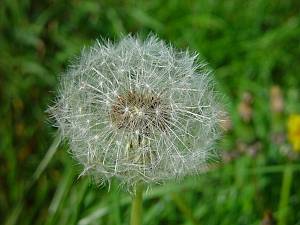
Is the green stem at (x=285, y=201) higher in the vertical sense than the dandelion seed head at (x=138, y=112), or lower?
higher

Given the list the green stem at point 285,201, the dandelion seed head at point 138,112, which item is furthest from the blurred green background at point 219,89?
the dandelion seed head at point 138,112

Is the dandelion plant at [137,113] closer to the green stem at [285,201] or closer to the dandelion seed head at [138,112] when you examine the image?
the dandelion seed head at [138,112]

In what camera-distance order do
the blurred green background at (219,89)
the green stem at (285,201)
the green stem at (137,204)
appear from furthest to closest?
the blurred green background at (219,89) → the green stem at (285,201) → the green stem at (137,204)

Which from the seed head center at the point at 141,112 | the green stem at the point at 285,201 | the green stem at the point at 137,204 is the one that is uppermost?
the green stem at the point at 285,201

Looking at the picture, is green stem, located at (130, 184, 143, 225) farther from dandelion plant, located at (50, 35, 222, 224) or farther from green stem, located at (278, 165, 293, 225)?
green stem, located at (278, 165, 293, 225)

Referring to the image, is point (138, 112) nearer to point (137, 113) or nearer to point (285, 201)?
point (137, 113)

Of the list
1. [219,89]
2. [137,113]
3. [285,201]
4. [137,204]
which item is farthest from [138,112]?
[219,89]

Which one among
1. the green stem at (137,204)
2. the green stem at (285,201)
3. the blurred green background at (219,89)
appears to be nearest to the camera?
the green stem at (137,204)

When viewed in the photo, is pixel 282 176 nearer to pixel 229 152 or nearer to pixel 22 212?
pixel 229 152

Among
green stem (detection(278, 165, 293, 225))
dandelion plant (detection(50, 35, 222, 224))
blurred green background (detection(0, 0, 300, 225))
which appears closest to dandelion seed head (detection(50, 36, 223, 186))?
dandelion plant (detection(50, 35, 222, 224))
